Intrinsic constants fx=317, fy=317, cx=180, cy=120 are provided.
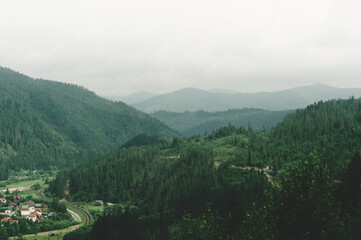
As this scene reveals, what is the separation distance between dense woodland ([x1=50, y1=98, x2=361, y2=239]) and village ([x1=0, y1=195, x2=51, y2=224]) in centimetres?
2913

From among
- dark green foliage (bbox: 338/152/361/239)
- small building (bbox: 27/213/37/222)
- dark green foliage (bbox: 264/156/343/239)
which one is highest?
dark green foliage (bbox: 264/156/343/239)

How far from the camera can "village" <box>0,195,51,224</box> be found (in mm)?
136500

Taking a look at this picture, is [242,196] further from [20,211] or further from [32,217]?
[20,211]

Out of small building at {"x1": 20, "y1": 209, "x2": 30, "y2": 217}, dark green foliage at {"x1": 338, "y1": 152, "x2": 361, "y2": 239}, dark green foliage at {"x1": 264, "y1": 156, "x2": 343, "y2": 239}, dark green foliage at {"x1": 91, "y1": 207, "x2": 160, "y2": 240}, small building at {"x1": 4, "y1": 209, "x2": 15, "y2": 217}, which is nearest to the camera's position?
dark green foliage at {"x1": 264, "y1": 156, "x2": 343, "y2": 239}

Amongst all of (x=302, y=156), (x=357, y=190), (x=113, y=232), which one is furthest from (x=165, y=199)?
(x=357, y=190)

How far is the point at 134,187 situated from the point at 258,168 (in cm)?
7384

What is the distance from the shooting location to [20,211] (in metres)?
144

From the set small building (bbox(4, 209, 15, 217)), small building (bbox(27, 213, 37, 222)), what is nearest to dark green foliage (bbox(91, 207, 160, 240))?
small building (bbox(27, 213, 37, 222))

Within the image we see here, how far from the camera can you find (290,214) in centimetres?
4047

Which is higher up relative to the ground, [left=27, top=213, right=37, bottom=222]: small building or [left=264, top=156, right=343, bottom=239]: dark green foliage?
[left=264, top=156, right=343, bottom=239]: dark green foliage

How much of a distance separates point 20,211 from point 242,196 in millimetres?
109950

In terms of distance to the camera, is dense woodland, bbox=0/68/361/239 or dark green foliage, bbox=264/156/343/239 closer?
dark green foliage, bbox=264/156/343/239

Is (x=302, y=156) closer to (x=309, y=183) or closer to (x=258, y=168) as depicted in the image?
(x=258, y=168)

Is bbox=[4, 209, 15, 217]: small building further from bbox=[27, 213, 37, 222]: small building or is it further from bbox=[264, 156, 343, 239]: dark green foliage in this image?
bbox=[264, 156, 343, 239]: dark green foliage
